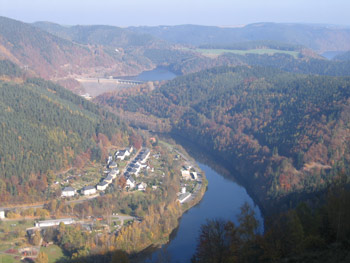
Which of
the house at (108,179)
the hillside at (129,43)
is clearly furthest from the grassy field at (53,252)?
the hillside at (129,43)

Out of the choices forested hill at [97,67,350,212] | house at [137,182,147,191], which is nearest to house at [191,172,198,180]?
forested hill at [97,67,350,212]

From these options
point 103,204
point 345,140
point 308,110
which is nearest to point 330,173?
point 345,140

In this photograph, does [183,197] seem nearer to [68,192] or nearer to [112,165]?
[112,165]

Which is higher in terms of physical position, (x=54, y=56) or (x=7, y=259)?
(x=54, y=56)

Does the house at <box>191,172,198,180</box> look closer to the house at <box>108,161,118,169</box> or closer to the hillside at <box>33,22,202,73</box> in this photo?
the house at <box>108,161,118,169</box>

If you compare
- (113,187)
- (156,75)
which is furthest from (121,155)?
(156,75)

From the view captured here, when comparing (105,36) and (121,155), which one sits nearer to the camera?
(121,155)
